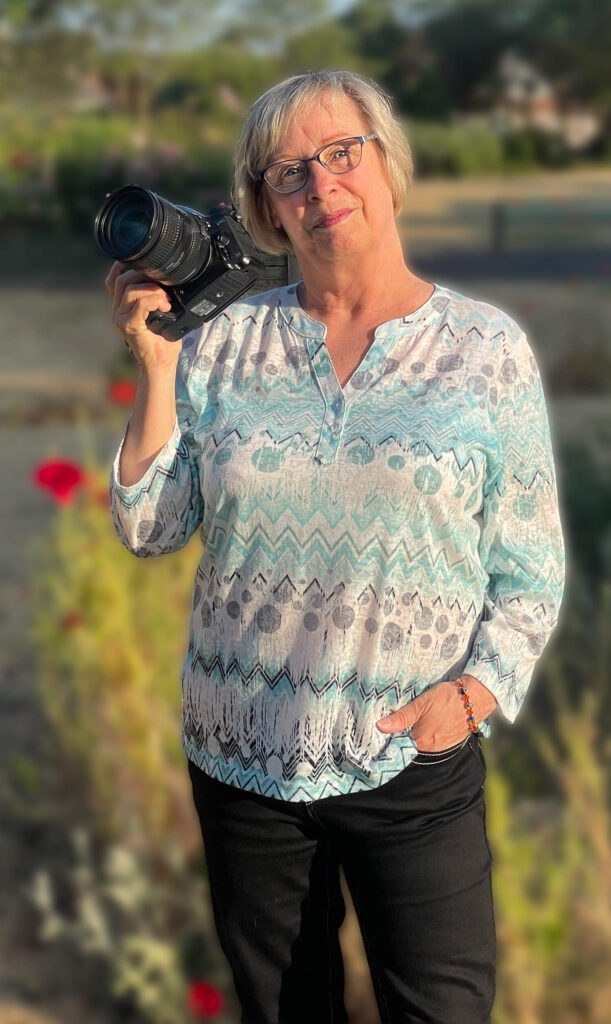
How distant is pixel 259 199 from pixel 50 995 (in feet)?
7.01

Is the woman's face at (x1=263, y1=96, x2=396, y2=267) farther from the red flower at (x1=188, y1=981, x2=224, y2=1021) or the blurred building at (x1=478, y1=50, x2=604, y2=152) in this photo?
the blurred building at (x1=478, y1=50, x2=604, y2=152)

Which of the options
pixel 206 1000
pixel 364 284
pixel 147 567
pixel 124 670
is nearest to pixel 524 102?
pixel 147 567

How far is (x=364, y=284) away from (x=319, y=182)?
0.50ft

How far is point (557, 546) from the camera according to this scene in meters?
1.64

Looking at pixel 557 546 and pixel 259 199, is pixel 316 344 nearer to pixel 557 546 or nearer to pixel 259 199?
pixel 259 199

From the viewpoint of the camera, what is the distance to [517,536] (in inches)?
63.4

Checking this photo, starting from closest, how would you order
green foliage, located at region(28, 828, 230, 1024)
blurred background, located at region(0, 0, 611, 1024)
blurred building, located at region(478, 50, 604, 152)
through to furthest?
blurred background, located at region(0, 0, 611, 1024), green foliage, located at region(28, 828, 230, 1024), blurred building, located at region(478, 50, 604, 152)

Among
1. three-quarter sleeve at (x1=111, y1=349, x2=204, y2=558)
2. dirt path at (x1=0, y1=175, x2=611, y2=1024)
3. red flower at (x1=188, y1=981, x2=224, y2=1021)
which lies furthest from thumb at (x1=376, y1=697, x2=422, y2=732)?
dirt path at (x1=0, y1=175, x2=611, y2=1024)

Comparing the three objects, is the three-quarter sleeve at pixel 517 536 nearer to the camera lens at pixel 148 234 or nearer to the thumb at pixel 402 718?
the thumb at pixel 402 718

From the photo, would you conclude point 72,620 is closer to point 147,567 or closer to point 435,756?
point 147,567

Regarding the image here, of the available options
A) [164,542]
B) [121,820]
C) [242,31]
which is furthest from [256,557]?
[242,31]

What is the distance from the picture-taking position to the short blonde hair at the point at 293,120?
5.20ft

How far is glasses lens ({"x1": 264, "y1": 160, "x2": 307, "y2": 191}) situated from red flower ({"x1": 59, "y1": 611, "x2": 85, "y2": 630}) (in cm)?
158

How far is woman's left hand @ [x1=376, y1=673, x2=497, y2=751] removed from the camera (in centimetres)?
158
